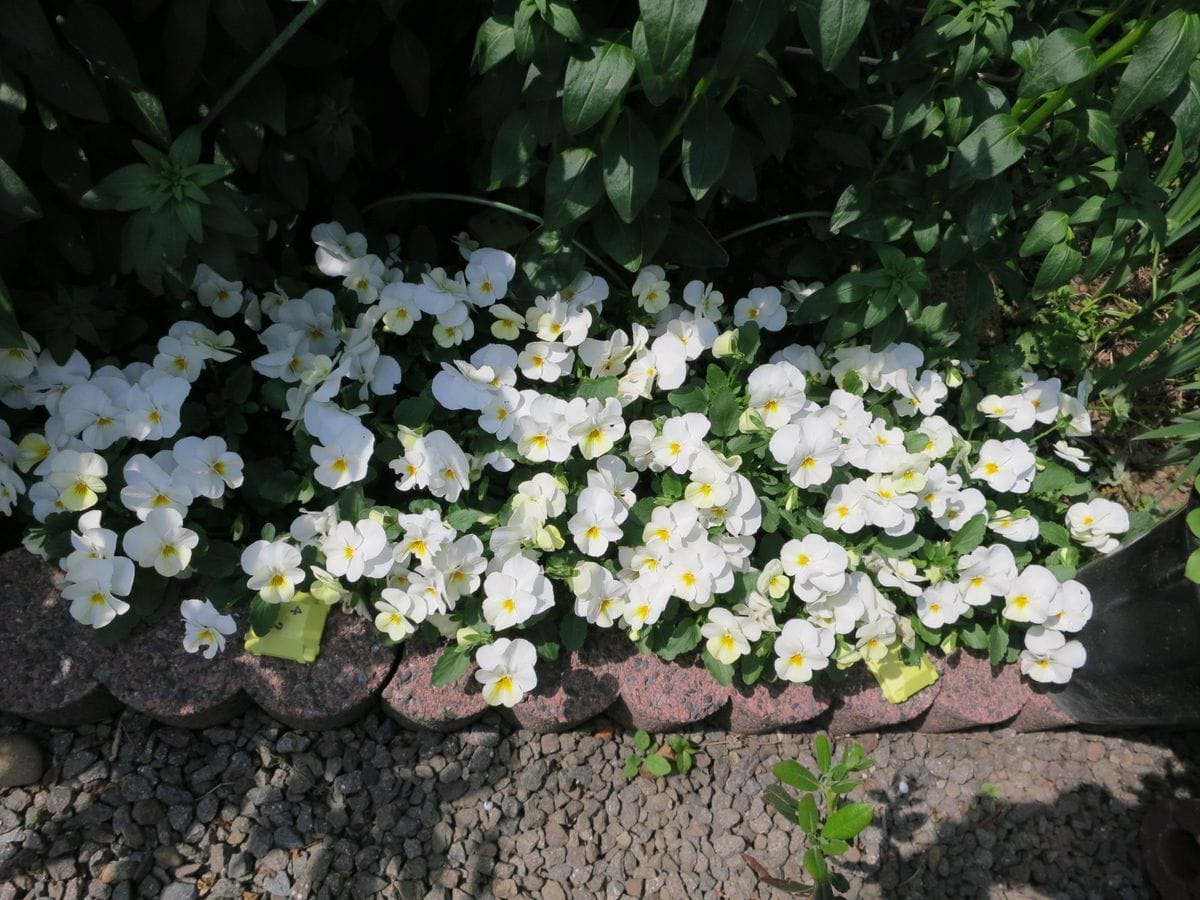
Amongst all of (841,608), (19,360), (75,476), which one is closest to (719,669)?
(841,608)

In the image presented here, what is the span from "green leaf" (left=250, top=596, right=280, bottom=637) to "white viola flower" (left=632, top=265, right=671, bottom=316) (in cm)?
108

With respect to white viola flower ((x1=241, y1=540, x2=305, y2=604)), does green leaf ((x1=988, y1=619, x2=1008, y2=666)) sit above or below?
above

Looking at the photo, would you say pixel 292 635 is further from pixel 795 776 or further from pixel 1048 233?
pixel 1048 233

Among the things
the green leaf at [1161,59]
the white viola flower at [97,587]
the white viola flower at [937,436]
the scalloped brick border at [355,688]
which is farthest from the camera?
the white viola flower at [937,436]

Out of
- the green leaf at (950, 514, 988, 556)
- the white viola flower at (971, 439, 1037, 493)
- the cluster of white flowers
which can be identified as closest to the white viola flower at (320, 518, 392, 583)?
the cluster of white flowers

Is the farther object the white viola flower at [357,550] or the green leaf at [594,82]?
the white viola flower at [357,550]

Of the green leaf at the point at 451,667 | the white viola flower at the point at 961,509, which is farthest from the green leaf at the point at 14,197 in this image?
the white viola flower at the point at 961,509

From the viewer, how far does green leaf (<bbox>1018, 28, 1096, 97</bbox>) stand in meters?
1.79

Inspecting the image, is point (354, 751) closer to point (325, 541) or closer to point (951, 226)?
point (325, 541)

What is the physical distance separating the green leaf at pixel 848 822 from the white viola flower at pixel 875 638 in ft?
1.63

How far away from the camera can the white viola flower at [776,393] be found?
7.02 feet

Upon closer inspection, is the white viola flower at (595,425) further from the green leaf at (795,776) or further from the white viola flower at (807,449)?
the green leaf at (795,776)

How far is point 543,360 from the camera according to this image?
2.21 m

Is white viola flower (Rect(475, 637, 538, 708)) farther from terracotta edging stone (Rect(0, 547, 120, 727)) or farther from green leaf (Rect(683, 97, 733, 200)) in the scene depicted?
green leaf (Rect(683, 97, 733, 200))
